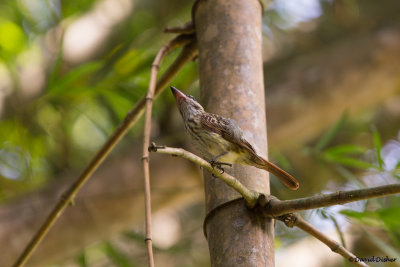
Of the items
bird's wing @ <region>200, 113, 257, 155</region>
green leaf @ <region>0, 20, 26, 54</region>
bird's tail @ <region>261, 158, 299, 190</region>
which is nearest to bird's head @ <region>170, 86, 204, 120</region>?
bird's wing @ <region>200, 113, 257, 155</region>

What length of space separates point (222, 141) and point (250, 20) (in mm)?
422

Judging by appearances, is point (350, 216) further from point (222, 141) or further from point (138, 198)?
point (138, 198)

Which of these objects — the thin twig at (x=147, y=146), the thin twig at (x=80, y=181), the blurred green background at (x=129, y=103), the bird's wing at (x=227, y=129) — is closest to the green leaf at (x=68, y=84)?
the blurred green background at (x=129, y=103)

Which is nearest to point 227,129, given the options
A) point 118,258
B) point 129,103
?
point 129,103

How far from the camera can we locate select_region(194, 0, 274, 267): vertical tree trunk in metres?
1.30

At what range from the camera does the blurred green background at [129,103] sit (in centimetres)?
294

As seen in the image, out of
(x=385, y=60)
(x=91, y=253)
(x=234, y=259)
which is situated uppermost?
(x=385, y=60)

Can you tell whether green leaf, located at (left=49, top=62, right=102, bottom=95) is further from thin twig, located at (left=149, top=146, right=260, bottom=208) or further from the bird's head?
thin twig, located at (left=149, top=146, right=260, bottom=208)

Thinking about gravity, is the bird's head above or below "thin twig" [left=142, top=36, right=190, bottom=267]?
above

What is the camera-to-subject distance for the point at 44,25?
3543mm

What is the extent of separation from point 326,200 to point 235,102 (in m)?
0.46

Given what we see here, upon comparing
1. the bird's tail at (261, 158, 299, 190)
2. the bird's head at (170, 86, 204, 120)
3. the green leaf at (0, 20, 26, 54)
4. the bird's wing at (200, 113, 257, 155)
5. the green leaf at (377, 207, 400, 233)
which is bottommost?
the bird's tail at (261, 158, 299, 190)

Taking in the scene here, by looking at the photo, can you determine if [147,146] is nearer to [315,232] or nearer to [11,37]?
[315,232]

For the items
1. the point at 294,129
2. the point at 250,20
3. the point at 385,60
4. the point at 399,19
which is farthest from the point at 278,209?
the point at 399,19
